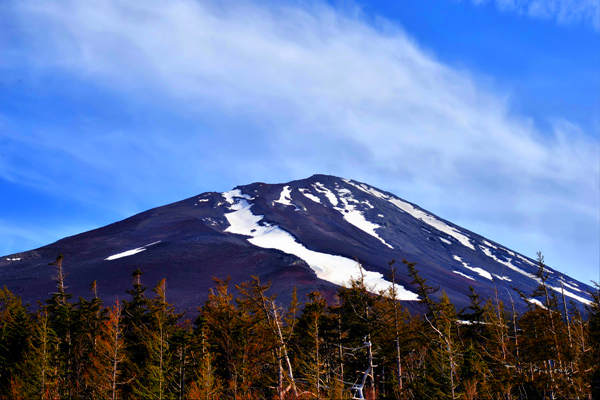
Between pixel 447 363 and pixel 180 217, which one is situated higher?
pixel 180 217

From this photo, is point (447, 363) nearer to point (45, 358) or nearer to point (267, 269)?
point (45, 358)

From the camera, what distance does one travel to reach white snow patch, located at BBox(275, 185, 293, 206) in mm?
173650

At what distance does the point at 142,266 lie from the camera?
108062 millimetres

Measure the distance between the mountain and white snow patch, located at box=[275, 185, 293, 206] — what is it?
0.40m

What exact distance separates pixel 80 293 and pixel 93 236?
4988 centimetres

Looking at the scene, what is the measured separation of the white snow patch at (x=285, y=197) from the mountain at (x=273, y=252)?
0.40 metres

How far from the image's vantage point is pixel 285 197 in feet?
592

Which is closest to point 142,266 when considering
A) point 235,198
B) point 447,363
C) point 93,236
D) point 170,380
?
point 93,236

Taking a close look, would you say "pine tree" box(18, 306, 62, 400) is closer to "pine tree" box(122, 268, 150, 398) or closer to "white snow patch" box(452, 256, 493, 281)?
"pine tree" box(122, 268, 150, 398)

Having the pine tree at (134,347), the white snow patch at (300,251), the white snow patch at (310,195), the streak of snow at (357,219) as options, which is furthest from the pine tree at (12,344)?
the white snow patch at (310,195)

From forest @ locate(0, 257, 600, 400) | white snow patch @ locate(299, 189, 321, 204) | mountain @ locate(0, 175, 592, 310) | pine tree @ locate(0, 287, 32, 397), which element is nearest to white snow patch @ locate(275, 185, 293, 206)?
mountain @ locate(0, 175, 592, 310)

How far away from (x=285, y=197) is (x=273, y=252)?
223ft

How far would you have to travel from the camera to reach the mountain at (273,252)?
100 m

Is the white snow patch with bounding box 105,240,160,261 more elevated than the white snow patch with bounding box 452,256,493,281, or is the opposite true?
the white snow patch with bounding box 105,240,160,261
